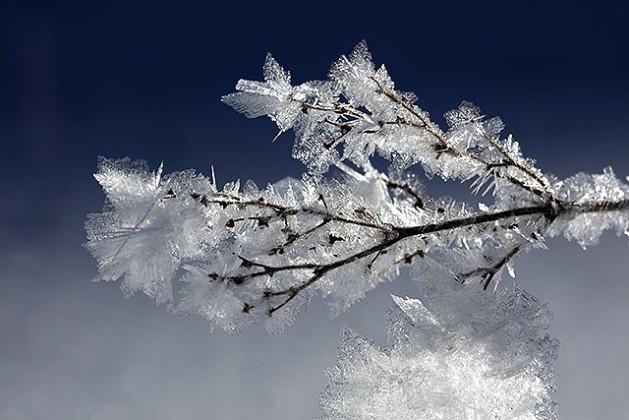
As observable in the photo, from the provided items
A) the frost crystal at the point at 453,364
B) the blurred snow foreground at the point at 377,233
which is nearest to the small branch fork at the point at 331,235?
the blurred snow foreground at the point at 377,233

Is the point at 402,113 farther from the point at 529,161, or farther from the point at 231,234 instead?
the point at 231,234

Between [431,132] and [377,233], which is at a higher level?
[431,132]

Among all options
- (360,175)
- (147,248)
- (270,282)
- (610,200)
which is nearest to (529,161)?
(610,200)

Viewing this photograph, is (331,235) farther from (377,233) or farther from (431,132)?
(431,132)

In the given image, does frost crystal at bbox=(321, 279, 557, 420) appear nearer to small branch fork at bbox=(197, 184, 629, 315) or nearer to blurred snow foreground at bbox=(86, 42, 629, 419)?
blurred snow foreground at bbox=(86, 42, 629, 419)

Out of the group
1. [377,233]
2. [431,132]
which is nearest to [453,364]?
[377,233]

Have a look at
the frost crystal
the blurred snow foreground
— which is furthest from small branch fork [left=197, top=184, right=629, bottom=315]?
the frost crystal

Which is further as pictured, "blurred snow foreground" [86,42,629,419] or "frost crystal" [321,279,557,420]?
"frost crystal" [321,279,557,420]

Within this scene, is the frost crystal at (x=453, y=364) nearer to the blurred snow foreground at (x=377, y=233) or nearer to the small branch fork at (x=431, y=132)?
the blurred snow foreground at (x=377, y=233)
